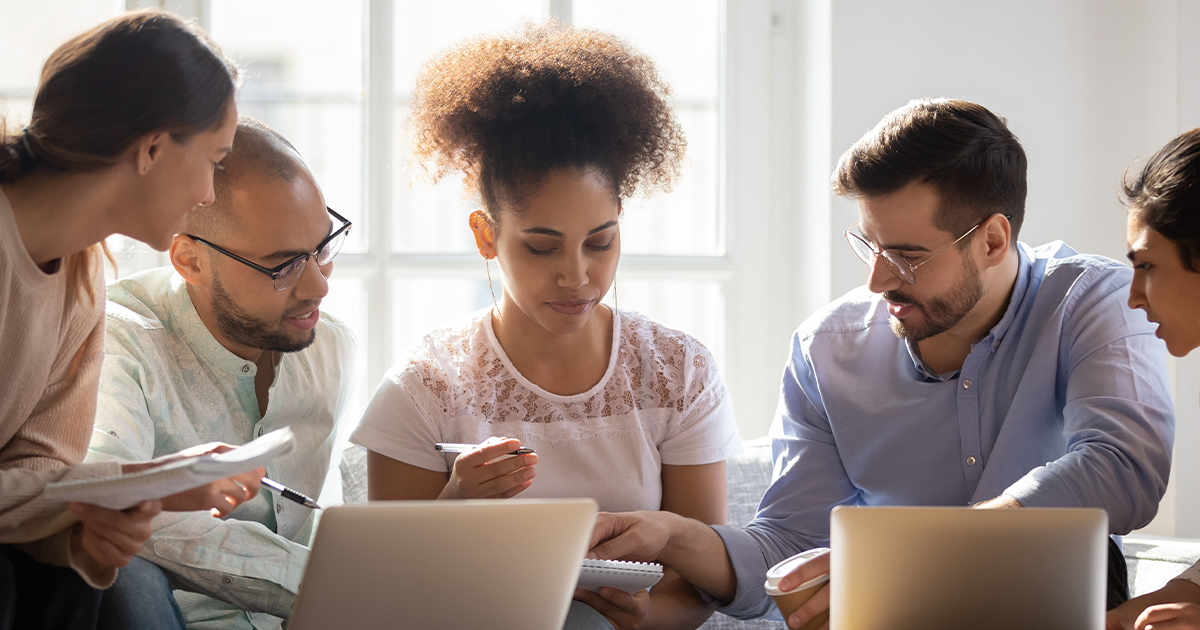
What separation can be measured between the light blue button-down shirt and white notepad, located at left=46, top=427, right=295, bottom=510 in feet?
3.12

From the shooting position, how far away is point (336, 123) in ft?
8.65

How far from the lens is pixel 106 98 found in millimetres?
1239

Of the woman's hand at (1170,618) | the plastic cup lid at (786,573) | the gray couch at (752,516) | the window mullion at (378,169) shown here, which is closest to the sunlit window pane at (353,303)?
the window mullion at (378,169)

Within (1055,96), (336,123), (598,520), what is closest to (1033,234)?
(1055,96)

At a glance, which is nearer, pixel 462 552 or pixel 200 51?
pixel 462 552

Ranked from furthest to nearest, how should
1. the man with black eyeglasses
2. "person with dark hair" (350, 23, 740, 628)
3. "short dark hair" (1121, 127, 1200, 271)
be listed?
1. "person with dark hair" (350, 23, 740, 628)
2. the man with black eyeglasses
3. "short dark hair" (1121, 127, 1200, 271)

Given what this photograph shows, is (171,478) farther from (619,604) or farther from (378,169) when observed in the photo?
(378,169)

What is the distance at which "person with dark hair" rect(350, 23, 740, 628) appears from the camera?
5.48ft

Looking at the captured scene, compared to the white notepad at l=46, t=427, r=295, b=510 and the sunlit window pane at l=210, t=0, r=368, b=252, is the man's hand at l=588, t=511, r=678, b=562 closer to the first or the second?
the white notepad at l=46, t=427, r=295, b=510

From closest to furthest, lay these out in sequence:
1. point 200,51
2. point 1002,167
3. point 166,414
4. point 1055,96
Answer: point 200,51
point 166,414
point 1002,167
point 1055,96

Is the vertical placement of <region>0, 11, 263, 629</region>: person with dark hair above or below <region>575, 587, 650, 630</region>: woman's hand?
above

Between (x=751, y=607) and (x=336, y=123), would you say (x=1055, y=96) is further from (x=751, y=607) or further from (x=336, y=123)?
(x=336, y=123)

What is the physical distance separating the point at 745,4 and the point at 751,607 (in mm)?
1735

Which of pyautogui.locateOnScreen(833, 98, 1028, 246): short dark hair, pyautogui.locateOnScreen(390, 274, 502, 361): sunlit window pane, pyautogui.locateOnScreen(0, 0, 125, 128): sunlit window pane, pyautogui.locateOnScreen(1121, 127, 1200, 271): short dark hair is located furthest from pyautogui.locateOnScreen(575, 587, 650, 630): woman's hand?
pyautogui.locateOnScreen(0, 0, 125, 128): sunlit window pane
